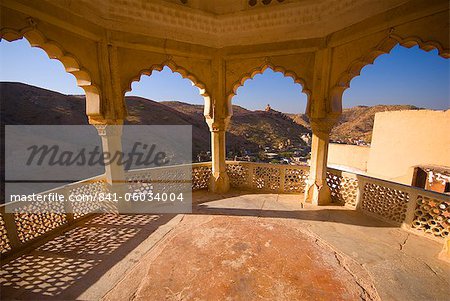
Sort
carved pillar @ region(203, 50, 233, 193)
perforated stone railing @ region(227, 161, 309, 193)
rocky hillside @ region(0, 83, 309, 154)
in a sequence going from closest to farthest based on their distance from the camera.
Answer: carved pillar @ region(203, 50, 233, 193) < perforated stone railing @ region(227, 161, 309, 193) < rocky hillside @ region(0, 83, 309, 154)

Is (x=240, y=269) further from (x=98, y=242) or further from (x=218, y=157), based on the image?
(x=218, y=157)

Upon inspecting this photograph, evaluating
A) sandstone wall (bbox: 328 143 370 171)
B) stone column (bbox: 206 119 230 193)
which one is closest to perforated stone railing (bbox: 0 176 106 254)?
stone column (bbox: 206 119 230 193)

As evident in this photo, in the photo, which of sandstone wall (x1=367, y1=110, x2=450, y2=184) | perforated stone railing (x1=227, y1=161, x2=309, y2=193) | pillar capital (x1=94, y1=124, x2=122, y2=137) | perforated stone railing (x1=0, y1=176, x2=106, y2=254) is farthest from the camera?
sandstone wall (x1=367, y1=110, x2=450, y2=184)

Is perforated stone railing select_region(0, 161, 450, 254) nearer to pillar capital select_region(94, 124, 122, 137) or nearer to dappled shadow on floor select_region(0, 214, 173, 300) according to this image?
dappled shadow on floor select_region(0, 214, 173, 300)

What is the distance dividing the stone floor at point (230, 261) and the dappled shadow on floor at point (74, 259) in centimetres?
2

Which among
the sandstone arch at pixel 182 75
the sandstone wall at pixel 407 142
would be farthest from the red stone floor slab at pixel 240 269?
the sandstone wall at pixel 407 142

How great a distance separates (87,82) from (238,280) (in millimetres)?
4886

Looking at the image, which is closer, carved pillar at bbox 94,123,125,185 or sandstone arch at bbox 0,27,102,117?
sandstone arch at bbox 0,27,102,117

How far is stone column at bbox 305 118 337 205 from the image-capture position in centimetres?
566

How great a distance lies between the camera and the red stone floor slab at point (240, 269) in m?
2.90

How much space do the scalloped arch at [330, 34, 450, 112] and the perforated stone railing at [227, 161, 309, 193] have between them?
2347mm

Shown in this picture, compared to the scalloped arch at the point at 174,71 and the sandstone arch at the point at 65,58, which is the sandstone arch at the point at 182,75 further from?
the sandstone arch at the point at 65,58

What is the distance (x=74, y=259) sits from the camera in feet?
12.0

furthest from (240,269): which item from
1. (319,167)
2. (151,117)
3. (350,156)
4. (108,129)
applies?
(151,117)
